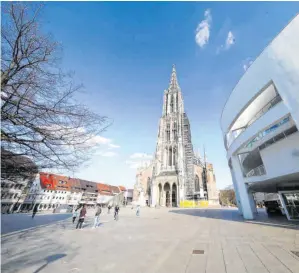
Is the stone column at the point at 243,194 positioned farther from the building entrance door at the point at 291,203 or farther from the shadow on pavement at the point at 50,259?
the shadow on pavement at the point at 50,259

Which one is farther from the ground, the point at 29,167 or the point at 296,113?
the point at 296,113

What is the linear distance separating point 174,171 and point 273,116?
37.5m

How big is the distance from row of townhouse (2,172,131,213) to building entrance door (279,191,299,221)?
3420 cm

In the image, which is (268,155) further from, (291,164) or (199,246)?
(199,246)

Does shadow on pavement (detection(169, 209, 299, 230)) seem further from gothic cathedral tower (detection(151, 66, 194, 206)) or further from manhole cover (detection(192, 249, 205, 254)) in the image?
gothic cathedral tower (detection(151, 66, 194, 206))

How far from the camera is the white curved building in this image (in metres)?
8.77

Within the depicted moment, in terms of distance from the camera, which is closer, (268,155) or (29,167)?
(29,167)

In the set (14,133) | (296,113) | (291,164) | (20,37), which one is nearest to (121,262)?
(14,133)

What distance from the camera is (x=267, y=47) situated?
10156 mm

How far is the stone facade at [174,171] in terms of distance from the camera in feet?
144

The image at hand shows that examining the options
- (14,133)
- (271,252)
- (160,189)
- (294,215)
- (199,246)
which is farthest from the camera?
(160,189)

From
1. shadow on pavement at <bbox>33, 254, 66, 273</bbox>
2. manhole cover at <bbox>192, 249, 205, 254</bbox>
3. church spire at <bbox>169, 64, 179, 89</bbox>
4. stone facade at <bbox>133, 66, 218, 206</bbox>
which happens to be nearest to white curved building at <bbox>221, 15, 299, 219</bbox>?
manhole cover at <bbox>192, 249, 205, 254</bbox>

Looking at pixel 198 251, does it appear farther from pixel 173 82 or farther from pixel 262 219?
pixel 173 82

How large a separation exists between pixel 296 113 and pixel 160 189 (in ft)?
133
